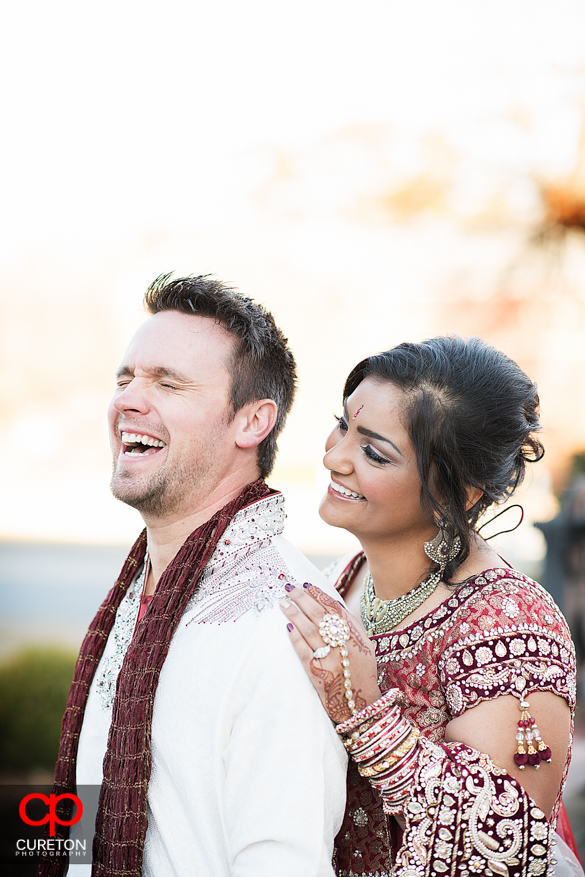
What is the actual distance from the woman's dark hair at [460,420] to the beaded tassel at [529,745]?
0.41m

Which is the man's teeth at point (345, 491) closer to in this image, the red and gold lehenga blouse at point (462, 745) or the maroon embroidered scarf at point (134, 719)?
the maroon embroidered scarf at point (134, 719)

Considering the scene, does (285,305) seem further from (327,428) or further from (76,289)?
(76,289)

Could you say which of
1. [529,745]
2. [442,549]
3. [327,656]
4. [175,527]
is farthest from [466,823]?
[175,527]

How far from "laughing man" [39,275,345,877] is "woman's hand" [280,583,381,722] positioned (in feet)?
0.08

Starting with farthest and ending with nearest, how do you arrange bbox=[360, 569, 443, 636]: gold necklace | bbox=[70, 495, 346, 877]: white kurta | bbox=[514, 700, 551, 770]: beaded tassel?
bbox=[360, 569, 443, 636]: gold necklace
bbox=[514, 700, 551, 770]: beaded tassel
bbox=[70, 495, 346, 877]: white kurta

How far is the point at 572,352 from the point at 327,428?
1.73 m

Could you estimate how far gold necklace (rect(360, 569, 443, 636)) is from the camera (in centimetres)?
205

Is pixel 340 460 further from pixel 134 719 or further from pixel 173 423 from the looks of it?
pixel 134 719

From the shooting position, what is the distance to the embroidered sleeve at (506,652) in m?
1.74

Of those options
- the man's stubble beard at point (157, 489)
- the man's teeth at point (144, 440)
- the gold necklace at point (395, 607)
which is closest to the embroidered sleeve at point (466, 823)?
the gold necklace at point (395, 607)

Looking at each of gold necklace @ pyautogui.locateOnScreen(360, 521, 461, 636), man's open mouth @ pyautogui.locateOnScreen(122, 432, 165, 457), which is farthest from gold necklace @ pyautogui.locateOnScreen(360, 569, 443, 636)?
man's open mouth @ pyautogui.locateOnScreen(122, 432, 165, 457)

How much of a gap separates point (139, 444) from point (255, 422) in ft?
0.99

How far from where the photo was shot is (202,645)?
160cm

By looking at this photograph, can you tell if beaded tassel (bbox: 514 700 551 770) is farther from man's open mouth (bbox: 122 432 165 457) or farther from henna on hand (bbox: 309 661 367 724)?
man's open mouth (bbox: 122 432 165 457)
